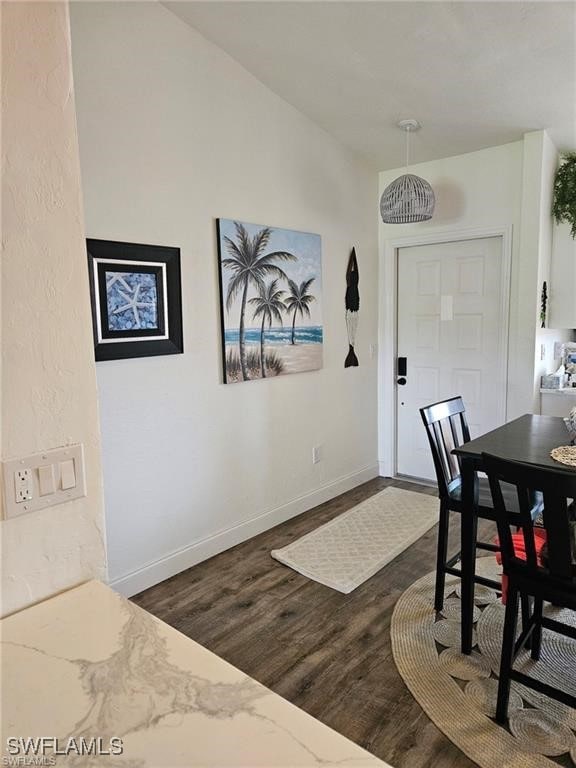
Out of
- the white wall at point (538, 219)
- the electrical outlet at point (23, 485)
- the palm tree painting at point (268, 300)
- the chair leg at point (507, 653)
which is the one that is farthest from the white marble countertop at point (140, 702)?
the white wall at point (538, 219)

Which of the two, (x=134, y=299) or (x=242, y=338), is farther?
(x=242, y=338)

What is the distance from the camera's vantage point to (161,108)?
268cm

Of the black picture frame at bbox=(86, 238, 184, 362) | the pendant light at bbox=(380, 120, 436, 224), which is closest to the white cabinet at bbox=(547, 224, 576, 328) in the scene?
the pendant light at bbox=(380, 120, 436, 224)

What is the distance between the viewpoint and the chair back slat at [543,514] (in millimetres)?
1540

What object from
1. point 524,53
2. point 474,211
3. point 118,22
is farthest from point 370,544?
point 118,22

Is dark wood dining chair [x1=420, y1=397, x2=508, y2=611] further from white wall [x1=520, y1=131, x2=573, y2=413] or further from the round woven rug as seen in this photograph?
white wall [x1=520, y1=131, x2=573, y2=413]

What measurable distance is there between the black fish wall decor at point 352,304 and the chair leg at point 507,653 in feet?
8.46

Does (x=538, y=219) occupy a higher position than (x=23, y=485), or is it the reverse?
(x=538, y=219)

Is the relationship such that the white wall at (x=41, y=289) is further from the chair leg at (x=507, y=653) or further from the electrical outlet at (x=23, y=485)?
the chair leg at (x=507, y=653)

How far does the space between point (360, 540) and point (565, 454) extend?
1687 millimetres

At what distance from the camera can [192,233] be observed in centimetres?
288

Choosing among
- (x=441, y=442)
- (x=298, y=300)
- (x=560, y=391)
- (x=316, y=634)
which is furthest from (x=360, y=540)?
(x=560, y=391)

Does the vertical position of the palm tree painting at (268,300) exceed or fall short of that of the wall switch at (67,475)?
it exceeds it

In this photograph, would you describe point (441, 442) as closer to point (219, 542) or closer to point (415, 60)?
point (219, 542)
